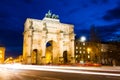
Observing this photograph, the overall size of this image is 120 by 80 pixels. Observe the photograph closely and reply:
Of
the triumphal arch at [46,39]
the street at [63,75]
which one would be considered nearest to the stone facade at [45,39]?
the triumphal arch at [46,39]

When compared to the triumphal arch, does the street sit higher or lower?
lower

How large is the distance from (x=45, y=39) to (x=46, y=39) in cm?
59

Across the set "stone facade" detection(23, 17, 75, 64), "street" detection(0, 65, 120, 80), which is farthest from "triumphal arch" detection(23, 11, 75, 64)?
"street" detection(0, 65, 120, 80)

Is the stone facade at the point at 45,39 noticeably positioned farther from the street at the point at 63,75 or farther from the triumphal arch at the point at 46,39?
the street at the point at 63,75

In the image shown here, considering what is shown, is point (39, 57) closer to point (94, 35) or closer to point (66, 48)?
point (66, 48)

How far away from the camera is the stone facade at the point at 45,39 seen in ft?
229

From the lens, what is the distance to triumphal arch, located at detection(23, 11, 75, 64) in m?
69.8

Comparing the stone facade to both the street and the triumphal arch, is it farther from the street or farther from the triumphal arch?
the street

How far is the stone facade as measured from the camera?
6981cm

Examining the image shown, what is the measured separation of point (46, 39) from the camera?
72.6 metres

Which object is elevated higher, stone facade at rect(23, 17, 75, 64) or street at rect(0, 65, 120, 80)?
stone facade at rect(23, 17, 75, 64)

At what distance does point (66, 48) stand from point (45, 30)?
1077 centimetres

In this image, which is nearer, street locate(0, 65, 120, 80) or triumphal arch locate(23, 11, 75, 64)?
street locate(0, 65, 120, 80)

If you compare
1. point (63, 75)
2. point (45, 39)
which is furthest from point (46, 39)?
point (63, 75)
